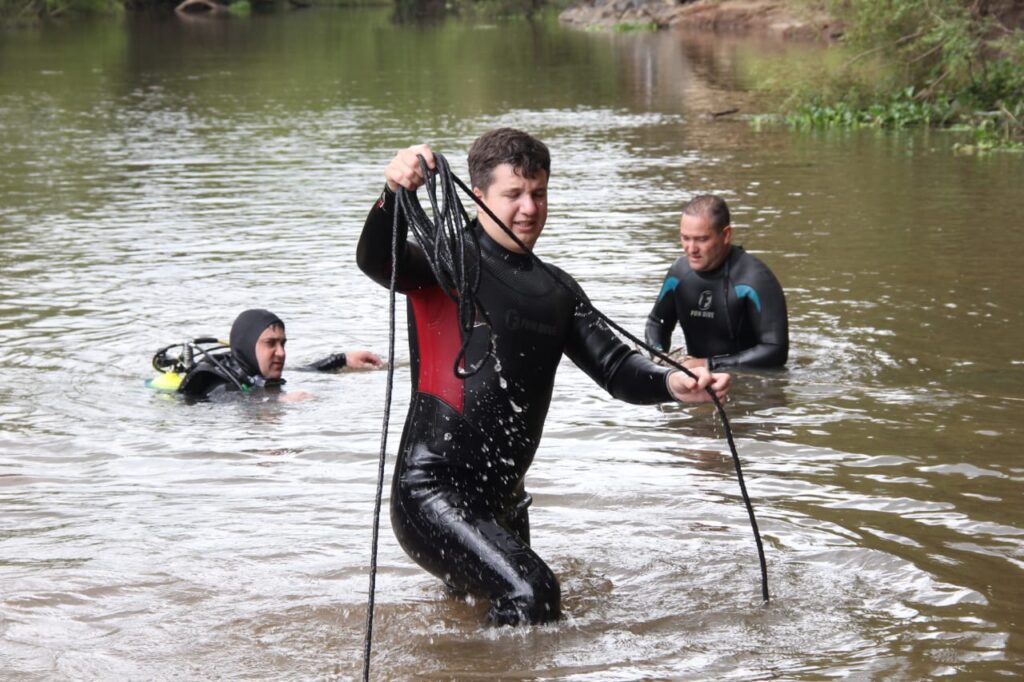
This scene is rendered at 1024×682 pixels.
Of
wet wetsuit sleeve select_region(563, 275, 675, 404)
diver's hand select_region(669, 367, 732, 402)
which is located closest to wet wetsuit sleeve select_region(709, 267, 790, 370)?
wet wetsuit sleeve select_region(563, 275, 675, 404)

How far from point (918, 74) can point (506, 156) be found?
69.4 feet

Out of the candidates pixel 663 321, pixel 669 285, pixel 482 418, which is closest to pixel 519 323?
pixel 482 418

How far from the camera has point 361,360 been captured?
982cm

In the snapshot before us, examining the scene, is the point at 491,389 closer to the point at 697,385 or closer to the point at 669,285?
the point at 697,385

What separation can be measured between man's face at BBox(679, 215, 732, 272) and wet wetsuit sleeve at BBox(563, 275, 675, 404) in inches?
153

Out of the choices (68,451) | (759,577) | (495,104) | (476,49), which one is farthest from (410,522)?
(476,49)

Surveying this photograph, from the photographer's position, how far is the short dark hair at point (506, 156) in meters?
4.74

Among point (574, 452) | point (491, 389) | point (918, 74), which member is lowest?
point (574, 452)

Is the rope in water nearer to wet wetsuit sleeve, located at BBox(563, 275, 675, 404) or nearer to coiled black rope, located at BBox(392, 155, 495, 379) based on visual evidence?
coiled black rope, located at BBox(392, 155, 495, 379)

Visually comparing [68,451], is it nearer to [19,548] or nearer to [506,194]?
[19,548]

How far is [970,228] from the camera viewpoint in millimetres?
14297

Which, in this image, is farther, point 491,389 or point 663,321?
point 663,321

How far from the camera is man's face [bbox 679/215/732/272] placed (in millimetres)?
8906

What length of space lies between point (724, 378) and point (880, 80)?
20.9 metres
